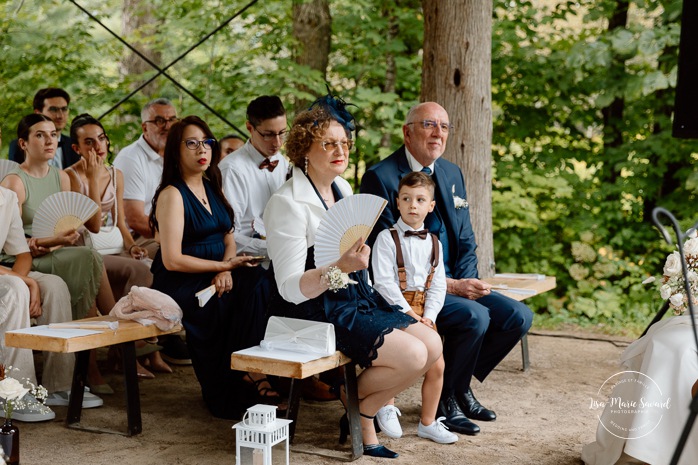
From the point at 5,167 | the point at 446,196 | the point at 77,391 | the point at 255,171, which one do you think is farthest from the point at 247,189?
the point at 5,167

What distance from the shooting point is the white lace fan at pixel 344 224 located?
3600 mm

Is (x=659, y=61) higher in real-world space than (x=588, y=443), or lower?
higher

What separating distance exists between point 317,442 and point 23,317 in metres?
1.69

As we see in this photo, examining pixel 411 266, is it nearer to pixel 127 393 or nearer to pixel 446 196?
pixel 446 196

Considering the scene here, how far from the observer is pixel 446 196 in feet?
15.9

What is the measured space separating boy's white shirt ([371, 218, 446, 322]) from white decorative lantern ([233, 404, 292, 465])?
3.31 ft

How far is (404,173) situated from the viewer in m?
4.73

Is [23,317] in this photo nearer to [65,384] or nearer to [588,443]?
[65,384]

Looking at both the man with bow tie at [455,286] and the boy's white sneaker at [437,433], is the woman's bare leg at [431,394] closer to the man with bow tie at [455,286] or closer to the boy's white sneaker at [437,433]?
the boy's white sneaker at [437,433]

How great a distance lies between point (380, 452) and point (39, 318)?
2.08m

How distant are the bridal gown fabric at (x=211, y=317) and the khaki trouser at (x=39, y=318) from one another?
0.56 meters

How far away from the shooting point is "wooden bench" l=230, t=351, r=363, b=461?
354cm

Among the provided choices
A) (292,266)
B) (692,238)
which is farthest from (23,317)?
(692,238)

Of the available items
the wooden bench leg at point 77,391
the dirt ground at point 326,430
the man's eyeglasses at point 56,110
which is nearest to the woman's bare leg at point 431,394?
the dirt ground at point 326,430
